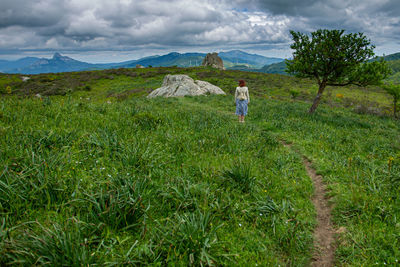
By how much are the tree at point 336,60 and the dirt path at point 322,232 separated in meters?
15.1

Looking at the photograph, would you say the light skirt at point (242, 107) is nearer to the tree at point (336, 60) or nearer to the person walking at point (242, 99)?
the person walking at point (242, 99)

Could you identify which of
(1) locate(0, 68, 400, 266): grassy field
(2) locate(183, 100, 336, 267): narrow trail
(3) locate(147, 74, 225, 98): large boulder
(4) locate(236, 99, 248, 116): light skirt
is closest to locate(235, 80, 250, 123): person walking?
(4) locate(236, 99, 248, 116): light skirt

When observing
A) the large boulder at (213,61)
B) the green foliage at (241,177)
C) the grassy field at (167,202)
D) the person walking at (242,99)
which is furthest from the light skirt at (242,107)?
the large boulder at (213,61)

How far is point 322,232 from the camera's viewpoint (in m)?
4.72

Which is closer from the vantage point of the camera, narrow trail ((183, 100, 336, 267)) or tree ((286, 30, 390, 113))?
narrow trail ((183, 100, 336, 267))

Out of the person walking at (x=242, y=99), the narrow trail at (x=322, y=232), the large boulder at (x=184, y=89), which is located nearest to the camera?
the narrow trail at (x=322, y=232)

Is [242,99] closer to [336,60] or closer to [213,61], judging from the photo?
[336,60]

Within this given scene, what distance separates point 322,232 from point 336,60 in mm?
17782

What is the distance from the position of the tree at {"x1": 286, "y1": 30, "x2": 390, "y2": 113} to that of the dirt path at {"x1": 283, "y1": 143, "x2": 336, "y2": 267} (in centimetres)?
1508

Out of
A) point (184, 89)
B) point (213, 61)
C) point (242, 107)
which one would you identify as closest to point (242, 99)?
point (242, 107)

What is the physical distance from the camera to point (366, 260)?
3746mm

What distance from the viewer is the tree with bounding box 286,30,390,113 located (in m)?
17.0

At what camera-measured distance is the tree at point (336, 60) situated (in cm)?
1698

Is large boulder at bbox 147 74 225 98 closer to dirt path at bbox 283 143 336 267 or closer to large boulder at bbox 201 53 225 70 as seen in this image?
dirt path at bbox 283 143 336 267
